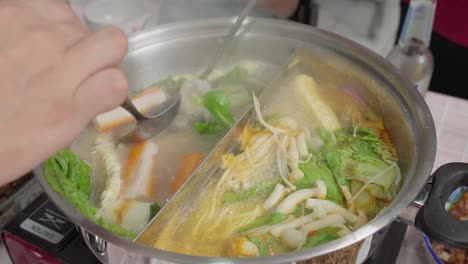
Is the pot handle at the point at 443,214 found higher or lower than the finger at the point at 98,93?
lower

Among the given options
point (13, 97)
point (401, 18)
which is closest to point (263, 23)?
point (13, 97)

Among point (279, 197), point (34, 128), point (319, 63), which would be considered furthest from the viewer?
point (319, 63)

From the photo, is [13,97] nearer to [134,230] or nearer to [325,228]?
[134,230]

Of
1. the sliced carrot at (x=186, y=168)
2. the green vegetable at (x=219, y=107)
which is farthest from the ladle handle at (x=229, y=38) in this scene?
the sliced carrot at (x=186, y=168)

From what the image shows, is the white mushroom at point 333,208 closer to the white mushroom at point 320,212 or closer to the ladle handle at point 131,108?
the white mushroom at point 320,212

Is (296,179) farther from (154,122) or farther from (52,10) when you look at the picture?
(52,10)

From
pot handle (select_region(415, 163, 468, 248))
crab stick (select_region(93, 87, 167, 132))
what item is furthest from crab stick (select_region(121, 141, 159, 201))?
pot handle (select_region(415, 163, 468, 248))
